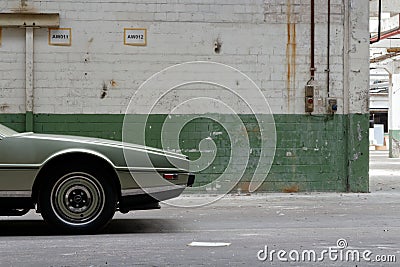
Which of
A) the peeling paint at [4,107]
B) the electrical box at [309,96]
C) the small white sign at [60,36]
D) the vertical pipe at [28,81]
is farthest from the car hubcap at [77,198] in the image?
the electrical box at [309,96]

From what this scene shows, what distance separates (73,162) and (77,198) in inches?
15.4

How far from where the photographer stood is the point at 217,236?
7762 mm

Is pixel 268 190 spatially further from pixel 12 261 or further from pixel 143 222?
pixel 12 261

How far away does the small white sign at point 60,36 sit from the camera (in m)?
13.0

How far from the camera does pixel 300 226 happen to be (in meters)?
8.79

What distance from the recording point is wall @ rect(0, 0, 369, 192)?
42.7 feet

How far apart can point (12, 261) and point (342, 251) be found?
118 inches

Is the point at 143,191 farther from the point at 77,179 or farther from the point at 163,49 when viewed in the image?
the point at 163,49

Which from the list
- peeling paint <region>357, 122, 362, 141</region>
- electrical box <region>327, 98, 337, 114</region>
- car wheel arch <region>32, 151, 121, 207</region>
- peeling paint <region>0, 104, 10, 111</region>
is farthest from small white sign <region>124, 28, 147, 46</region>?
car wheel arch <region>32, 151, 121, 207</region>

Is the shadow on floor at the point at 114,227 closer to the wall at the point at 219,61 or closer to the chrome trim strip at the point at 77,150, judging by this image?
the chrome trim strip at the point at 77,150

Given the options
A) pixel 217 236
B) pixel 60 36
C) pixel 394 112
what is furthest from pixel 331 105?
pixel 394 112

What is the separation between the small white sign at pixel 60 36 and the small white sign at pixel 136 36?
3.43 ft

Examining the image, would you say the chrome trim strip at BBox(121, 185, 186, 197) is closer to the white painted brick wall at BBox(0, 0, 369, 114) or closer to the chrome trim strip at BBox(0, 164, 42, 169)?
the chrome trim strip at BBox(0, 164, 42, 169)

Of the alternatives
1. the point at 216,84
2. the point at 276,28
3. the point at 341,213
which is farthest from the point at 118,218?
the point at 276,28
